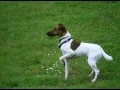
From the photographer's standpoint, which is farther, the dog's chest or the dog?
the dog's chest

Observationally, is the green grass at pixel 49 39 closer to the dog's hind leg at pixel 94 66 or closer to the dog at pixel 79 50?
the dog's hind leg at pixel 94 66

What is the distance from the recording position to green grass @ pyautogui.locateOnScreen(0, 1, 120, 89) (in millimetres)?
15266

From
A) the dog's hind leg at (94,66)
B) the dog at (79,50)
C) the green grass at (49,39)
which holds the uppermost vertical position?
the dog at (79,50)

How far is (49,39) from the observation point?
20812mm

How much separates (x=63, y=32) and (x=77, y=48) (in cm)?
70

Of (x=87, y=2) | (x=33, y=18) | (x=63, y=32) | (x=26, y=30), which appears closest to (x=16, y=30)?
(x=26, y=30)

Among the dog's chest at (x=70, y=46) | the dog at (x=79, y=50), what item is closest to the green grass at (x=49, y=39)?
Result: the dog at (x=79, y=50)

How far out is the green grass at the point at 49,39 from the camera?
1527 centimetres

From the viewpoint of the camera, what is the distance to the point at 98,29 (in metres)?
22.3

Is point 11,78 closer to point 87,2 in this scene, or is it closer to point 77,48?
point 77,48

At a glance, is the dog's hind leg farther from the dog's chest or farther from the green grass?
the dog's chest

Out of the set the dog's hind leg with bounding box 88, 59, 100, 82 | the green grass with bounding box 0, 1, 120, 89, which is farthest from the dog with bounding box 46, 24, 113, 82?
the green grass with bounding box 0, 1, 120, 89

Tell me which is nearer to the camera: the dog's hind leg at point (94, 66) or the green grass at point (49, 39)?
the dog's hind leg at point (94, 66)

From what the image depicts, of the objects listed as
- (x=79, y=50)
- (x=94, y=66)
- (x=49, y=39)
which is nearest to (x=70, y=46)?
(x=79, y=50)
